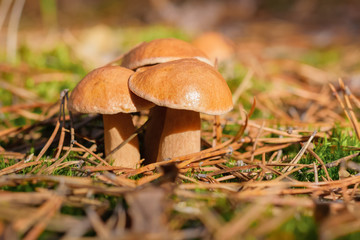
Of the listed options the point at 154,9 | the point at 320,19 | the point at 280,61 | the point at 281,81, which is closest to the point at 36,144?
the point at 281,81

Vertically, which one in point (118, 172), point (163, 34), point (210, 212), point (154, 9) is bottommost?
point (118, 172)

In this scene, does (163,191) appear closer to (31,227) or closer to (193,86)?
Result: (31,227)

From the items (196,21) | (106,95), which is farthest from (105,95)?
(196,21)

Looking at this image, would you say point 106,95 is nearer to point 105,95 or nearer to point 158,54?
point 105,95

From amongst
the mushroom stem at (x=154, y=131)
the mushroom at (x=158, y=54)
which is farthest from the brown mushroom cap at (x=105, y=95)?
the mushroom stem at (x=154, y=131)

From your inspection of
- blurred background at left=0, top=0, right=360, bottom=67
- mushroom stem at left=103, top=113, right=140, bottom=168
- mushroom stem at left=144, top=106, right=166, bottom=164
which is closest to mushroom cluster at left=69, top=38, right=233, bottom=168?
mushroom stem at left=103, top=113, right=140, bottom=168

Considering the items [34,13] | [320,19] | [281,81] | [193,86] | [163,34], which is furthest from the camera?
[34,13]
